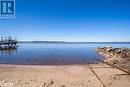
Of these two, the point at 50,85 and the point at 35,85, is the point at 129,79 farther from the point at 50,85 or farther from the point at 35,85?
the point at 35,85

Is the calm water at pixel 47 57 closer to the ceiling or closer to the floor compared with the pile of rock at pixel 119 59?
closer to the floor

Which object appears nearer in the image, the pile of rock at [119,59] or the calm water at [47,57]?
the pile of rock at [119,59]

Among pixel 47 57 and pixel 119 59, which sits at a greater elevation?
pixel 119 59

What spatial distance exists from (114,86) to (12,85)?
5851mm

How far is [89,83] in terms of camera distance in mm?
10797

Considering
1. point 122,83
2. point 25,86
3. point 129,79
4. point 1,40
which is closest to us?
point 25,86

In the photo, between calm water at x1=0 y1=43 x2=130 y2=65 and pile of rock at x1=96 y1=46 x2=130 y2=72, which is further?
calm water at x1=0 y1=43 x2=130 y2=65

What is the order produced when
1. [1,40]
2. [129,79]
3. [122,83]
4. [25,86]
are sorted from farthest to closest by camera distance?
[1,40] → [129,79] → [122,83] → [25,86]

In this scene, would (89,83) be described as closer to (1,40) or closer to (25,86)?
(25,86)

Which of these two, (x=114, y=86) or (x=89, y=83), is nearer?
(x=114, y=86)

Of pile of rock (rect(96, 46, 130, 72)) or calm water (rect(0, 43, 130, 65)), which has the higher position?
pile of rock (rect(96, 46, 130, 72))

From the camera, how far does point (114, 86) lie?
1002 centimetres

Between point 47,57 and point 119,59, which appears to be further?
point 47,57

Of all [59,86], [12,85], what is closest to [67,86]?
[59,86]
